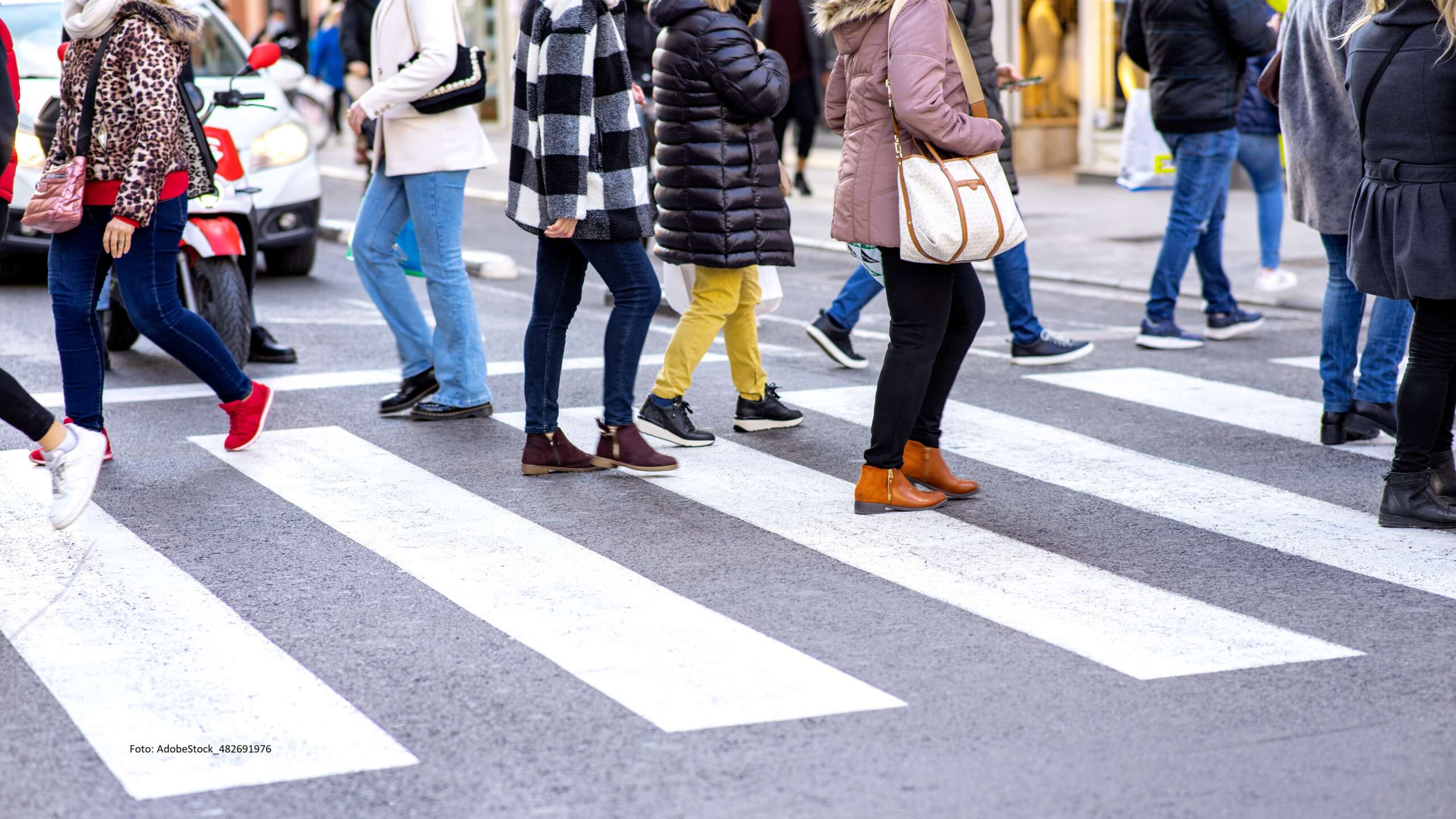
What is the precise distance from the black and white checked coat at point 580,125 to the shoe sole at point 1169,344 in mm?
3692

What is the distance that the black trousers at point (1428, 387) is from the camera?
5.48 metres

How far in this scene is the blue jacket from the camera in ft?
79.4

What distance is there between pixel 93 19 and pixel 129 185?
0.54 meters

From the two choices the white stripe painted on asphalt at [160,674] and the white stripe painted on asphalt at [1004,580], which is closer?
the white stripe painted on asphalt at [160,674]

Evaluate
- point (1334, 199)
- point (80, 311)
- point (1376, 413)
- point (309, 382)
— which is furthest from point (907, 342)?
point (309, 382)

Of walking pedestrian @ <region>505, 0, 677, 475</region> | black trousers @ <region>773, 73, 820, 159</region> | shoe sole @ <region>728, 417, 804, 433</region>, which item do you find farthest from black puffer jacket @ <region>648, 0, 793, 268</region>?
black trousers @ <region>773, 73, 820, 159</region>

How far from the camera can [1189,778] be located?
3477 mm

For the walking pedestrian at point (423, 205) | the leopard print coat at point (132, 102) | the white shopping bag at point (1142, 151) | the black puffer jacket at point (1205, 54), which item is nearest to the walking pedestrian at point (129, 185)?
the leopard print coat at point (132, 102)

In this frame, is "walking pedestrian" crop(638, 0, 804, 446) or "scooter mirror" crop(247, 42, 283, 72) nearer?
"walking pedestrian" crop(638, 0, 804, 446)

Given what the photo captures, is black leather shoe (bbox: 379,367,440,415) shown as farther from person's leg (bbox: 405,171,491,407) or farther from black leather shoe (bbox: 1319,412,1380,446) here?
black leather shoe (bbox: 1319,412,1380,446)

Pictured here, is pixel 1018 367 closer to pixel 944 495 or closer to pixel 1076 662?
pixel 944 495

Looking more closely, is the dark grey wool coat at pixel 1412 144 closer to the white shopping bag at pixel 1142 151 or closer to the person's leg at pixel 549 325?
the person's leg at pixel 549 325

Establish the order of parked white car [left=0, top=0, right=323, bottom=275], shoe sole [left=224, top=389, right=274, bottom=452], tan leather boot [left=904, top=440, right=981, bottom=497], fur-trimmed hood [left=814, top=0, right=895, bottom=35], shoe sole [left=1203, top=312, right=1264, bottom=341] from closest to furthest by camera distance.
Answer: fur-trimmed hood [left=814, top=0, right=895, bottom=35]
tan leather boot [left=904, top=440, right=981, bottom=497]
shoe sole [left=224, top=389, right=274, bottom=452]
shoe sole [left=1203, top=312, right=1264, bottom=341]
parked white car [left=0, top=0, right=323, bottom=275]

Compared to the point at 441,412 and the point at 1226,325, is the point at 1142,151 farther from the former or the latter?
the point at 441,412
